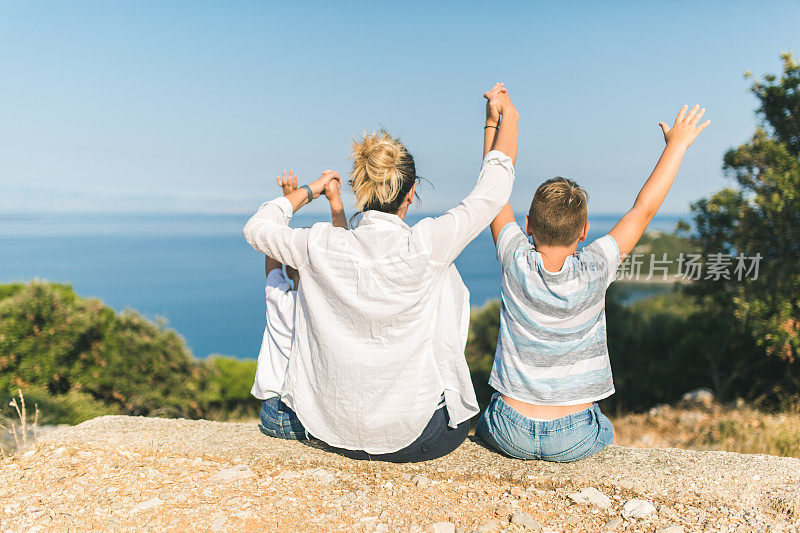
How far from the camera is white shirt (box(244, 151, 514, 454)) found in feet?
8.11

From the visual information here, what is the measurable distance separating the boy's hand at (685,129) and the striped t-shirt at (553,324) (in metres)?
0.73

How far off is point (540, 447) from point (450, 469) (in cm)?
50

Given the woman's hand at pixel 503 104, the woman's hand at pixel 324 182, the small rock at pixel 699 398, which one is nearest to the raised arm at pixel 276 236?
the woman's hand at pixel 324 182

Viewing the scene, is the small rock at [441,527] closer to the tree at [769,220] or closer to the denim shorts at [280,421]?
the denim shorts at [280,421]

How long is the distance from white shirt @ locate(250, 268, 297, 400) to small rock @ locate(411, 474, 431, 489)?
905 millimetres

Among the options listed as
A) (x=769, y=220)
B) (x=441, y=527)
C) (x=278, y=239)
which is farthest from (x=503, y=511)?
(x=769, y=220)

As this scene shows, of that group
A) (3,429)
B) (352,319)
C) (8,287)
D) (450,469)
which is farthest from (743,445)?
(8,287)

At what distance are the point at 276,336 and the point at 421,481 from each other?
1.12 metres

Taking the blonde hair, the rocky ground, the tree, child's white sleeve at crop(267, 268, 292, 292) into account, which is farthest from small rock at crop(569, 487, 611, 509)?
the tree

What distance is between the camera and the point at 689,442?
742 cm

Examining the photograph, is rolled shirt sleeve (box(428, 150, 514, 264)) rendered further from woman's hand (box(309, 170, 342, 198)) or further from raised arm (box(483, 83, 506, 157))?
woman's hand (box(309, 170, 342, 198))

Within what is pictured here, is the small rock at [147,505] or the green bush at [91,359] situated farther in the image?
the green bush at [91,359]

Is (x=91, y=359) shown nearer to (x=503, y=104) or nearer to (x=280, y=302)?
(x=280, y=302)

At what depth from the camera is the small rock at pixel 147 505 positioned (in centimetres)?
260
